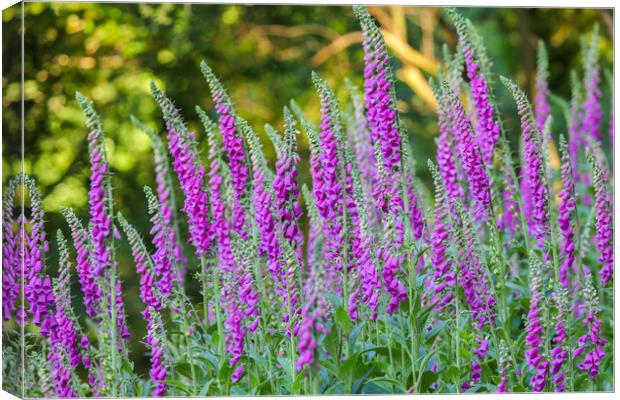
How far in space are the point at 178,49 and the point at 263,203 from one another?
8194 millimetres

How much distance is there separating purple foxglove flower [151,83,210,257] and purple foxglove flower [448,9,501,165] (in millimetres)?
1792

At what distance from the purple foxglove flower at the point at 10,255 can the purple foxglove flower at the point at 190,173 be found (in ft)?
3.47

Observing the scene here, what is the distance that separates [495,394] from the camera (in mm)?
6516

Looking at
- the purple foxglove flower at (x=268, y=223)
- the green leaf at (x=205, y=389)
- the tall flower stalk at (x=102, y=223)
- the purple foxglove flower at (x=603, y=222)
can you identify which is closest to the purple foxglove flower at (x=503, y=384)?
the purple foxglove flower at (x=603, y=222)

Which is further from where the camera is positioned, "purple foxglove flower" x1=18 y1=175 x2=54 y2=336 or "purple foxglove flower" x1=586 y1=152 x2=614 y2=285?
"purple foxglove flower" x1=586 y1=152 x2=614 y2=285

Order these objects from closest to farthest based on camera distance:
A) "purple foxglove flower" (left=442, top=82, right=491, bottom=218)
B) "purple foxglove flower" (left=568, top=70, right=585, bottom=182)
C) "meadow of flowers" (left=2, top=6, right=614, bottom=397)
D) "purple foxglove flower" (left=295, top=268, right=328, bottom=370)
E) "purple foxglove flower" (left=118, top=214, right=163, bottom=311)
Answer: "purple foxglove flower" (left=295, top=268, right=328, bottom=370) < "meadow of flowers" (left=2, top=6, right=614, bottom=397) < "purple foxglove flower" (left=118, top=214, right=163, bottom=311) < "purple foxglove flower" (left=442, top=82, right=491, bottom=218) < "purple foxglove flower" (left=568, top=70, right=585, bottom=182)

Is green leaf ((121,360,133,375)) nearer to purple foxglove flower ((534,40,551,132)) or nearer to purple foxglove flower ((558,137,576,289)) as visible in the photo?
purple foxglove flower ((558,137,576,289))

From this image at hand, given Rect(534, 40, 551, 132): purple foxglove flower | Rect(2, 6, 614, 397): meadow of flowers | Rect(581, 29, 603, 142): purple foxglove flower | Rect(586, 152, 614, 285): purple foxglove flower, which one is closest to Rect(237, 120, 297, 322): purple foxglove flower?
Rect(2, 6, 614, 397): meadow of flowers

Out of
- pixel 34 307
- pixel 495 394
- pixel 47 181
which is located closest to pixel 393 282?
pixel 495 394

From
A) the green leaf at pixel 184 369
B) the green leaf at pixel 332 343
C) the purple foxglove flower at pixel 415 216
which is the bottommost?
the green leaf at pixel 184 369

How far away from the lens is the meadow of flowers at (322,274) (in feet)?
20.0

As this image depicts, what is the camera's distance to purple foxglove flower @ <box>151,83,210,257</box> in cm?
632

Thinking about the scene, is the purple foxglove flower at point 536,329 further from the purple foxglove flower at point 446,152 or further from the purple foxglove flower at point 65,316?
the purple foxglove flower at point 65,316

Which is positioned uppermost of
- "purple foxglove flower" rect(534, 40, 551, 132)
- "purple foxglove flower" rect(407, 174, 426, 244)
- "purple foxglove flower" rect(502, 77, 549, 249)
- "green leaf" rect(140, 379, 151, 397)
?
"purple foxglove flower" rect(534, 40, 551, 132)
